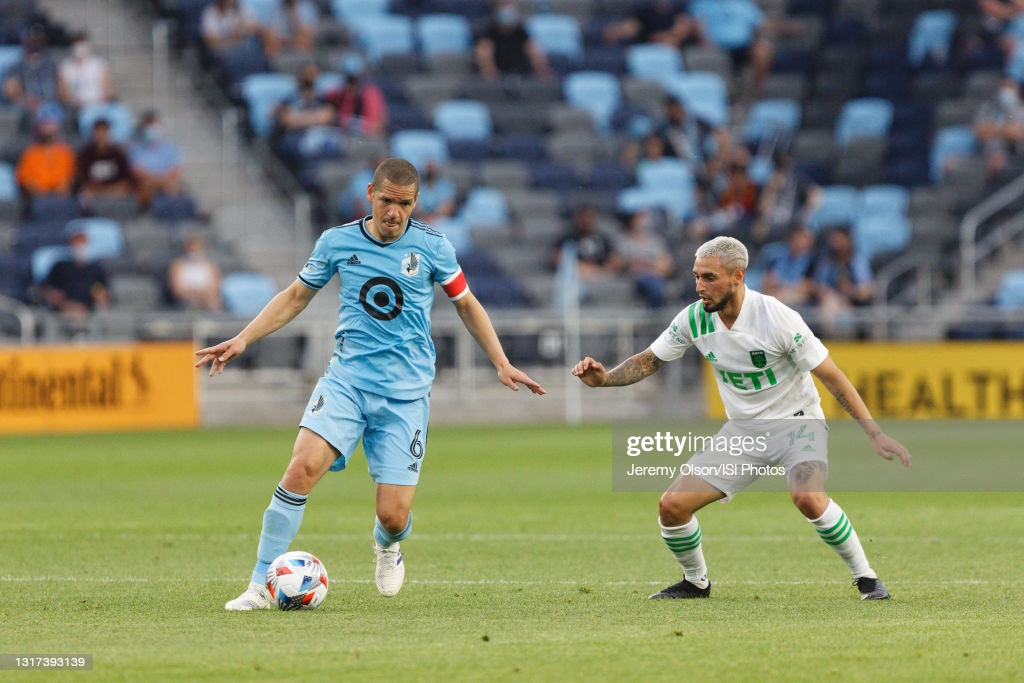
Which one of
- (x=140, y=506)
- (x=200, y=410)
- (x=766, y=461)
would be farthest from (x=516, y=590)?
(x=200, y=410)

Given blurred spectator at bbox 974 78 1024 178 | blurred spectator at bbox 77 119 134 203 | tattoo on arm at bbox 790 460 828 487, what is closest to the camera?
tattoo on arm at bbox 790 460 828 487

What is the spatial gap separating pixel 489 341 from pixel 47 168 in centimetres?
1928

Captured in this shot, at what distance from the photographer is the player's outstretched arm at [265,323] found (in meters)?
8.20

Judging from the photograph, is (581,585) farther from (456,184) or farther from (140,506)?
(456,184)

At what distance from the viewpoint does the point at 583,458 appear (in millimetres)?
19297

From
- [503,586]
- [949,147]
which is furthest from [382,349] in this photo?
[949,147]

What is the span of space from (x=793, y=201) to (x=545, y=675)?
73.4 ft

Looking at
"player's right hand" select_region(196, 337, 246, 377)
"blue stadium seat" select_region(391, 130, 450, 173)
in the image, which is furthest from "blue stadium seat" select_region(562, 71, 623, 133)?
"player's right hand" select_region(196, 337, 246, 377)

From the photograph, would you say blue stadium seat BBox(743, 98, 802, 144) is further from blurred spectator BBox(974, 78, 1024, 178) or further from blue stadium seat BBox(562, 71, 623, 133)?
blurred spectator BBox(974, 78, 1024, 178)

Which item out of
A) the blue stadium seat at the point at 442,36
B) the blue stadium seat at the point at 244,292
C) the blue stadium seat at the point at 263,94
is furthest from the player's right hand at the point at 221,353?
the blue stadium seat at the point at 442,36

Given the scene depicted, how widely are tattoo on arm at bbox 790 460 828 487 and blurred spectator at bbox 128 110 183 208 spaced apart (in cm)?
1950

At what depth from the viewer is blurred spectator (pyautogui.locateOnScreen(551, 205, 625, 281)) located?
2678cm

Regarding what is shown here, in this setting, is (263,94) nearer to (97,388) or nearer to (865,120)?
(97,388)

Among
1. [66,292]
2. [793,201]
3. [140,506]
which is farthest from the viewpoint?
[793,201]
